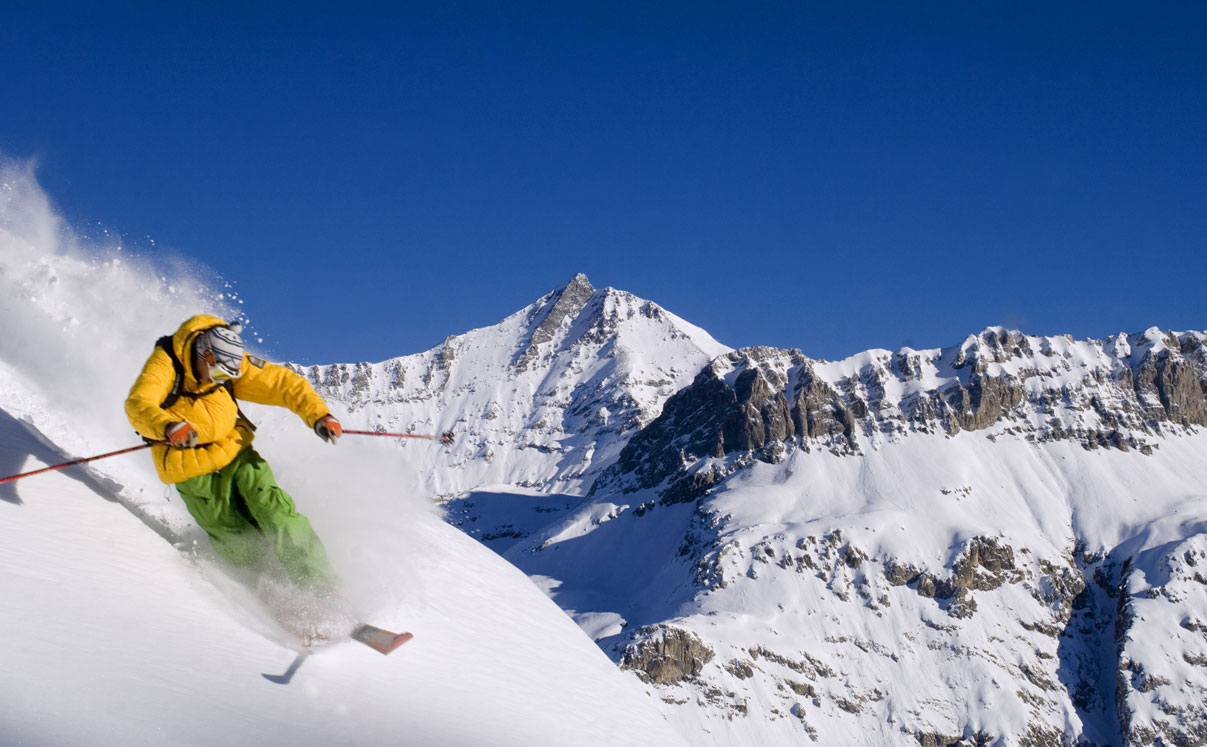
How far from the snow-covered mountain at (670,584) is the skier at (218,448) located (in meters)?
0.35

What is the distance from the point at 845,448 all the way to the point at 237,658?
617 feet

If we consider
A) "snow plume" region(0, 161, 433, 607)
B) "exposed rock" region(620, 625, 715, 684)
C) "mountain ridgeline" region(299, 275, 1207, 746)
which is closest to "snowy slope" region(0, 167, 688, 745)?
"snow plume" region(0, 161, 433, 607)

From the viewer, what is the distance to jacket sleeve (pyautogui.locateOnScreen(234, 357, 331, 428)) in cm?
735

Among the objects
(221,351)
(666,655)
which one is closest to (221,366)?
(221,351)

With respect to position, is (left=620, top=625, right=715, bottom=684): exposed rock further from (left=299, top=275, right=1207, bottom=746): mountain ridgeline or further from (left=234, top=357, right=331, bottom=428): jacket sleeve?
(left=234, top=357, right=331, bottom=428): jacket sleeve

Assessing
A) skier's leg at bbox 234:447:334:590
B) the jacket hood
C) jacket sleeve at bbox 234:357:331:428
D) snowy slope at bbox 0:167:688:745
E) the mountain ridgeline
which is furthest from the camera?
the mountain ridgeline

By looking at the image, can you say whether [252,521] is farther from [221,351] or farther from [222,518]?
[221,351]

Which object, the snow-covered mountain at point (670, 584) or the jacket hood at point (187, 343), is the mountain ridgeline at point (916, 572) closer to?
the snow-covered mountain at point (670, 584)

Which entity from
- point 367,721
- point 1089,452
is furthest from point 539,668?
point 1089,452

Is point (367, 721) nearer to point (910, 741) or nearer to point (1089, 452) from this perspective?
point (910, 741)

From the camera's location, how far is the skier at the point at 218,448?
6484 mm

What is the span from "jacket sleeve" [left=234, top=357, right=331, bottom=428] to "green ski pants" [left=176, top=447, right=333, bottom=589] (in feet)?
2.39

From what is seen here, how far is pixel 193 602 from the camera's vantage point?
19.2 ft

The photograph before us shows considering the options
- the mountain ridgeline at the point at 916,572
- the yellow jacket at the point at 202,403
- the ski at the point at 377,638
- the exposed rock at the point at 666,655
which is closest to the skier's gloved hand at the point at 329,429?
the yellow jacket at the point at 202,403
